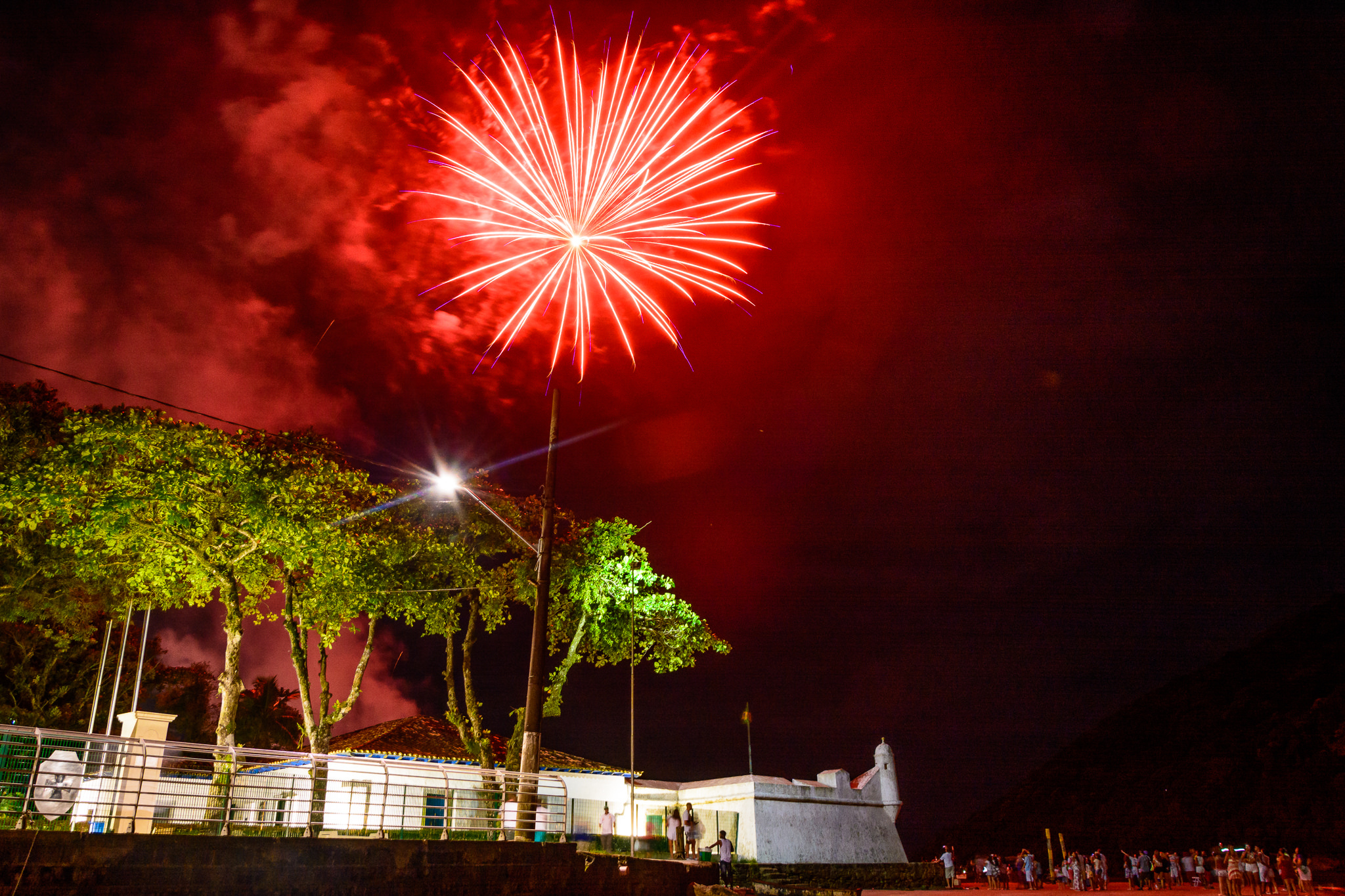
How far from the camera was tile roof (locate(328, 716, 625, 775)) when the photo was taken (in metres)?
33.3

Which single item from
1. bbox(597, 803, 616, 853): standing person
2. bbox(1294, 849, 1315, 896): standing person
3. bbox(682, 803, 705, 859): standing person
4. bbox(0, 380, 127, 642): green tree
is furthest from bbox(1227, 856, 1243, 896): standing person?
bbox(0, 380, 127, 642): green tree

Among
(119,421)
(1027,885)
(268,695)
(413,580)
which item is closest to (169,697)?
(268,695)

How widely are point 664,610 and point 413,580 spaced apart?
28.8 ft

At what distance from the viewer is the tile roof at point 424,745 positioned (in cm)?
3328

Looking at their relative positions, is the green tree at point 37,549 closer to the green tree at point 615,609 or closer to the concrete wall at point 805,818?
the green tree at point 615,609

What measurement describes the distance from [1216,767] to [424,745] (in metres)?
98.5

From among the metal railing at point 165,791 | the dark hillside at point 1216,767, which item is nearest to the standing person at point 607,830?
the metal railing at point 165,791

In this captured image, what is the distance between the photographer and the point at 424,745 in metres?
35.2

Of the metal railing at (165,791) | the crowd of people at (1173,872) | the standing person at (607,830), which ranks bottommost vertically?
the crowd of people at (1173,872)

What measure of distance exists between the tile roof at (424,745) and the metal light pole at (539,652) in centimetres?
1765

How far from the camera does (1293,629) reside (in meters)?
132

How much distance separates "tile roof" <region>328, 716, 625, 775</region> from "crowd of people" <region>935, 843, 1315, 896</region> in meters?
15.6

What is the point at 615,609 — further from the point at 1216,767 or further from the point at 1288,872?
the point at 1216,767

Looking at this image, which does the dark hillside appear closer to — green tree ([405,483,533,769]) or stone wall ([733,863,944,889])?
stone wall ([733,863,944,889])
